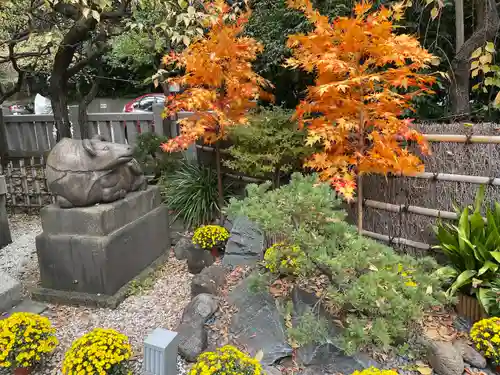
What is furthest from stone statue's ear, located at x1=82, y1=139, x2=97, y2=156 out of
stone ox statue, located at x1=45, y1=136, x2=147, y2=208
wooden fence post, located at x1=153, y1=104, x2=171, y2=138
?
wooden fence post, located at x1=153, y1=104, x2=171, y2=138

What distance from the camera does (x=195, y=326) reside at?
12.7 ft

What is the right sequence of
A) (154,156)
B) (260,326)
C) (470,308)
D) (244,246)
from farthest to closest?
(154,156) → (244,246) → (470,308) → (260,326)

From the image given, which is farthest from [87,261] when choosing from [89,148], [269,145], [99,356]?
[269,145]

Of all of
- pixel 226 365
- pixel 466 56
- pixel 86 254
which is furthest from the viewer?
pixel 466 56

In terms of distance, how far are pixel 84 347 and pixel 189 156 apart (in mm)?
4700

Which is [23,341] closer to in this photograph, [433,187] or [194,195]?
[194,195]

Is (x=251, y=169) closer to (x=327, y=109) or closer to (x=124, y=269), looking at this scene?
(x=327, y=109)

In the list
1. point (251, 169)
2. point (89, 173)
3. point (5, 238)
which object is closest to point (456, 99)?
point (251, 169)

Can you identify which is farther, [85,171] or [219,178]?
[219,178]

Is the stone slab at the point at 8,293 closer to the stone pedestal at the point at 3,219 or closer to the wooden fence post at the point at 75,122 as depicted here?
the stone pedestal at the point at 3,219

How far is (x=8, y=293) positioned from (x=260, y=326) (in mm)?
2699

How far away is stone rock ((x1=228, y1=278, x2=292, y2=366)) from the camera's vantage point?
3584 millimetres

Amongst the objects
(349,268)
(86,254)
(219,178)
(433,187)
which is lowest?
(86,254)

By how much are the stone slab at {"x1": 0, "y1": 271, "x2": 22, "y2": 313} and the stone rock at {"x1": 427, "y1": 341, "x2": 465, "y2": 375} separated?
4158 millimetres
